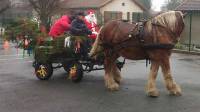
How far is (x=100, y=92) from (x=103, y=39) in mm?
1328

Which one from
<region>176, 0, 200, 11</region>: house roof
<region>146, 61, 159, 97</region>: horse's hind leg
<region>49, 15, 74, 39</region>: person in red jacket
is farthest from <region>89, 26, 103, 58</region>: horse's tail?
<region>176, 0, 200, 11</region>: house roof

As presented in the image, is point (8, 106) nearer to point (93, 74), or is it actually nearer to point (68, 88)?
point (68, 88)

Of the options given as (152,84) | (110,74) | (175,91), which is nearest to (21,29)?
(110,74)

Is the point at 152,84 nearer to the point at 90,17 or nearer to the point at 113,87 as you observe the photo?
the point at 113,87

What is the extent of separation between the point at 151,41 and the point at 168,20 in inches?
22.5

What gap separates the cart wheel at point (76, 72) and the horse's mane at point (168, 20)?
242cm

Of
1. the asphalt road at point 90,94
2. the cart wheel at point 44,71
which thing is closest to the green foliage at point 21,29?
the cart wheel at point 44,71

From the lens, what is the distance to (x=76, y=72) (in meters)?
10.8

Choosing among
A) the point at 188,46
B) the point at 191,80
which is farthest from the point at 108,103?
the point at 188,46

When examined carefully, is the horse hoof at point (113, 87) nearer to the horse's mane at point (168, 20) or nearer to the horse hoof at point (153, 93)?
the horse hoof at point (153, 93)

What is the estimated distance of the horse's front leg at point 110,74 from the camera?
393 inches

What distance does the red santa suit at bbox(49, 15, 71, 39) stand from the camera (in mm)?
11617

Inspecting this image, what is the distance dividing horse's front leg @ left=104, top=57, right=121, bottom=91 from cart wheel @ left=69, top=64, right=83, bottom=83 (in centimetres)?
75

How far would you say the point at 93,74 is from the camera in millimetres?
12445
